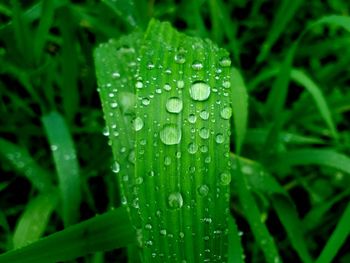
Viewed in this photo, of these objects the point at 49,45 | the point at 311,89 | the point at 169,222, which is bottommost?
the point at 169,222

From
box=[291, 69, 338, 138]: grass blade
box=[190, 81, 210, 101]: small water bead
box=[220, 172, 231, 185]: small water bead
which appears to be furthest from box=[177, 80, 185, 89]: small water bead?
box=[291, 69, 338, 138]: grass blade

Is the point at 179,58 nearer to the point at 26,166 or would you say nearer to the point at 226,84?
the point at 226,84

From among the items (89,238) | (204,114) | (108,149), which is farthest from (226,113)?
(108,149)

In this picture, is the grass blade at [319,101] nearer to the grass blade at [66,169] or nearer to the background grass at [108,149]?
the background grass at [108,149]

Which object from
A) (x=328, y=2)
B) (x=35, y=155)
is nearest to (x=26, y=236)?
(x=35, y=155)

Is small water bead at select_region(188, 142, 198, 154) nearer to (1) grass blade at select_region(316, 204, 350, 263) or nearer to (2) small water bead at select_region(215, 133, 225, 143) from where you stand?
(2) small water bead at select_region(215, 133, 225, 143)

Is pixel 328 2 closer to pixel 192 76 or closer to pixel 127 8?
pixel 127 8
